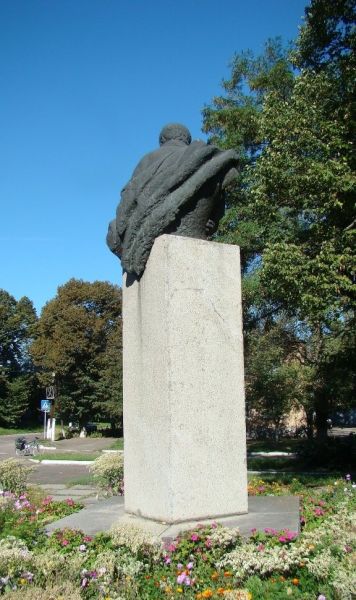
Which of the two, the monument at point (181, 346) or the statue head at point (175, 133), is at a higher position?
the statue head at point (175, 133)

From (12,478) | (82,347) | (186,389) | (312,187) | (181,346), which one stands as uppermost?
(312,187)

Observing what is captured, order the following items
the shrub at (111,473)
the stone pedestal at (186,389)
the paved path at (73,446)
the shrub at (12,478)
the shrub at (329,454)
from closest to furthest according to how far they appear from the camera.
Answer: the stone pedestal at (186,389) < the shrub at (111,473) < the shrub at (12,478) < the shrub at (329,454) < the paved path at (73,446)

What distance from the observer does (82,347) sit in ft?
130

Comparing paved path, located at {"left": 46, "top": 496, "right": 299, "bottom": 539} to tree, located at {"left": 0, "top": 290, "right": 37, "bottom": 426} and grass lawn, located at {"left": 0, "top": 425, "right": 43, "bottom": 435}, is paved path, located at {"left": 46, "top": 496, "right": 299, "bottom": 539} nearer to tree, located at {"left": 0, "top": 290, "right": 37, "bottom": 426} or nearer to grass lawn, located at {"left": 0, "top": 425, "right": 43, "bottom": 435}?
grass lawn, located at {"left": 0, "top": 425, "right": 43, "bottom": 435}

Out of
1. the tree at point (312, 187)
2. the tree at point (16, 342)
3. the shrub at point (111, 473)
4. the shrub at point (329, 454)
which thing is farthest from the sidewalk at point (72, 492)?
the tree at point (16, 342)

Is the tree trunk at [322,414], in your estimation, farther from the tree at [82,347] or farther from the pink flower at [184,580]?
the pink flower at [184,580]

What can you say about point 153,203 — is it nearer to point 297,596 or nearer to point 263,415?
point 297,596

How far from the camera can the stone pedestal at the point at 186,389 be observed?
4.82 metres

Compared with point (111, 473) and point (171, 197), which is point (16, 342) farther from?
point (171, 197)

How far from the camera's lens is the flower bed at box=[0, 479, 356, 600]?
3541 mm

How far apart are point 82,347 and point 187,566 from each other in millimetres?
36351

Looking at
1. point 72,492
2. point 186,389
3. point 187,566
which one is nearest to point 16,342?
point 72,492

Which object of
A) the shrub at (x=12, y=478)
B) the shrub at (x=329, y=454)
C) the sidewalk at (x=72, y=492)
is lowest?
the sidewalk at (x=72, y=492)

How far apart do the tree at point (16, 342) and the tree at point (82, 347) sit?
10.1 m
